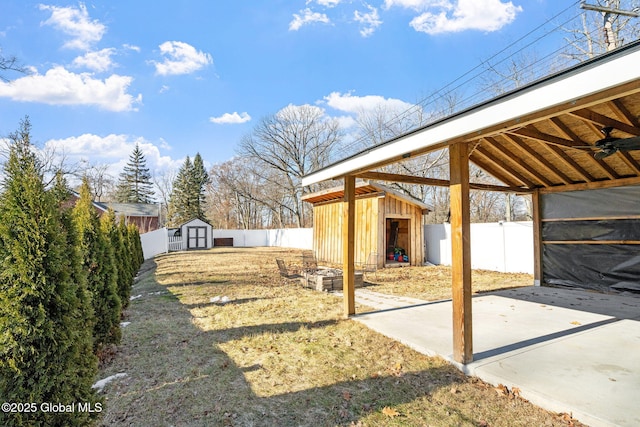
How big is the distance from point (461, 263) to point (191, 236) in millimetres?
24474

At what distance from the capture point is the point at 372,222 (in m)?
12.1

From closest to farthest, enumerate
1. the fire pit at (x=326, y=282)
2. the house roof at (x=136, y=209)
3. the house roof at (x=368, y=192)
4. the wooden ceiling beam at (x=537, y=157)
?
1. the wooden ceiling beam at (x=537, y=157)
2. the fire pit at (x=326, y=282)
3. the house roof at (x=368, y=192)
4. the house roof at (x=136, y=209)

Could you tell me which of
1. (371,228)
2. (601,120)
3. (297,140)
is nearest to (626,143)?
(601,120)

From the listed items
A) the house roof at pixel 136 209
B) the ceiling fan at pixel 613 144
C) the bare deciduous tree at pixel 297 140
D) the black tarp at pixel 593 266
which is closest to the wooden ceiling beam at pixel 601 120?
the ceiling fan at pixel 613 144

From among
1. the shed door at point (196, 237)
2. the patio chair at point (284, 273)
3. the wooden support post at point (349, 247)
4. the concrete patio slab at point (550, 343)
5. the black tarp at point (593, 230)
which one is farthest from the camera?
the shed door at point (196, 237)

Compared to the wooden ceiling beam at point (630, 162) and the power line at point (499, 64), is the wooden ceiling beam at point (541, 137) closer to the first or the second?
the wooden ceiling beam at point (630, 162)

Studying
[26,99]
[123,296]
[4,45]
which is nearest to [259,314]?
[123,296]

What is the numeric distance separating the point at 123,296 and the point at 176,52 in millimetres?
11155

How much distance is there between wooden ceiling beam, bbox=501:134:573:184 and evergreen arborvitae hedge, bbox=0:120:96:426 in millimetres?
6006

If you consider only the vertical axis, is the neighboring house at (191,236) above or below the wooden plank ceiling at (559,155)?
below

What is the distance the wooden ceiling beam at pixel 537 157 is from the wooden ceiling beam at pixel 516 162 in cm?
28

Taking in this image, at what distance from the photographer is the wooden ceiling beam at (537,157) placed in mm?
5691

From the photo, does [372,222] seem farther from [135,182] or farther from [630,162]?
[135,182]

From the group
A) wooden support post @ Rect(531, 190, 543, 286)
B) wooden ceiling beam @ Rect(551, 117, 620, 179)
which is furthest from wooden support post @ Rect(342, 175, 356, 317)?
wooden support post @ Rect(531, 190, 543, 286)
